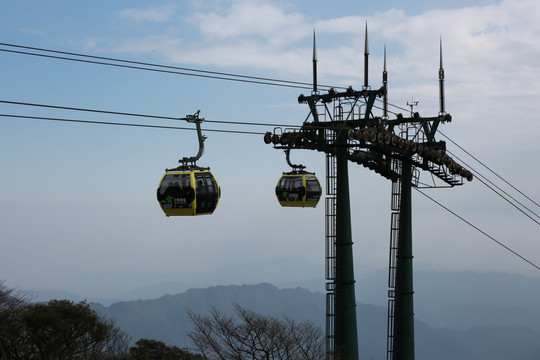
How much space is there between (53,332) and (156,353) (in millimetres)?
7456

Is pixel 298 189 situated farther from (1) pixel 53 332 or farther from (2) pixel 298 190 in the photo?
(1) pixel 53 332

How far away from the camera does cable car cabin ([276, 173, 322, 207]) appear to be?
25.0 meters

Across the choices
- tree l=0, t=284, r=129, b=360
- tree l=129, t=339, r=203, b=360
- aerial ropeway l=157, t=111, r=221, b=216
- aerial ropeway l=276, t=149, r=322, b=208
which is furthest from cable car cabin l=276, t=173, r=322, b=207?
tree l=129, t=339, r=203, b=360

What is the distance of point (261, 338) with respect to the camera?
1224 inches

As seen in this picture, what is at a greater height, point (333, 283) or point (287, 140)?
point (287, 140)

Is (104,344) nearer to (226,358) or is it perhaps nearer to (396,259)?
(226,358)

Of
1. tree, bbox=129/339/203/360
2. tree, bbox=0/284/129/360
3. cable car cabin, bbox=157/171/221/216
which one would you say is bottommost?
tree, bbox=129/339/203/360

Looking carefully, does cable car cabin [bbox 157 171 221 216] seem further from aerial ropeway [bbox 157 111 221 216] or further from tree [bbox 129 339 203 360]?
A: tree [bbox 129 339 203 360]

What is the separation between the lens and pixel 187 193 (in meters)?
18.1

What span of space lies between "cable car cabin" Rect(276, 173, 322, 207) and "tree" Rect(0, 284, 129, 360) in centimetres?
2112

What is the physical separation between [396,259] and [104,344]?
2145cm

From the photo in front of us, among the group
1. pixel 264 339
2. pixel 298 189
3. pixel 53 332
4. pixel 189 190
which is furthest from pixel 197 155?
pixel 53 332

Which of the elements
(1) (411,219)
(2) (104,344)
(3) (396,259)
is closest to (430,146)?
(1) (411,219)

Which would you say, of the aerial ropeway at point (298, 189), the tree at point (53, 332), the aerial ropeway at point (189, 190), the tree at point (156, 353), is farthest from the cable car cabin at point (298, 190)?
the tree at point (156, 353)
